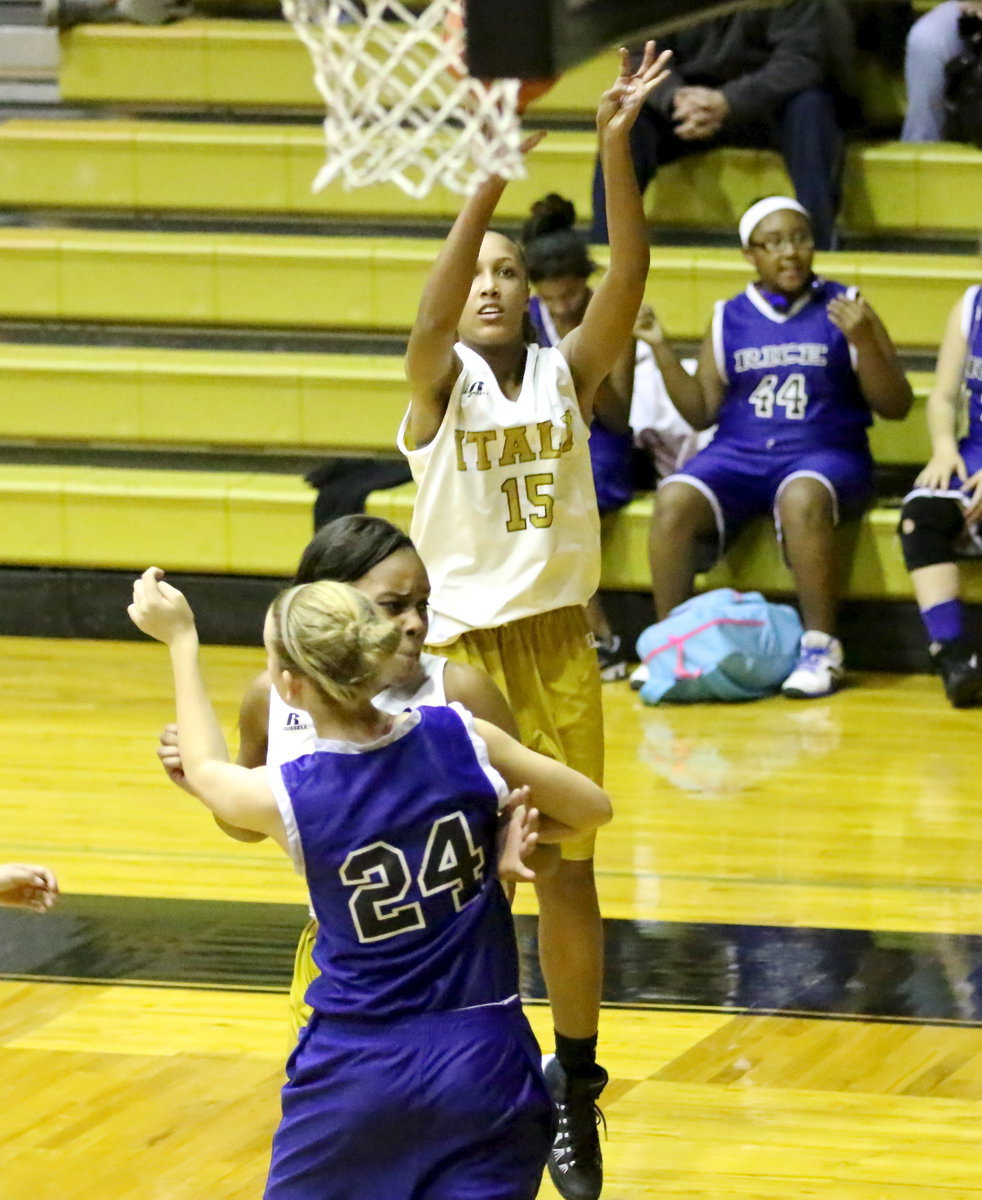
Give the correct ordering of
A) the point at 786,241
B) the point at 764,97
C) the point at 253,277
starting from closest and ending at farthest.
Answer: the point at 786,241 → the point at 764,97 → the point at 253,277

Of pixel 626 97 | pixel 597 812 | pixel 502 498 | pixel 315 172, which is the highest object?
pixel 626 97

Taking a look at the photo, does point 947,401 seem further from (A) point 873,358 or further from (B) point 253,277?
(B) point 253,277

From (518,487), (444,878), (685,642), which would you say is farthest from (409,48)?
(685,642)

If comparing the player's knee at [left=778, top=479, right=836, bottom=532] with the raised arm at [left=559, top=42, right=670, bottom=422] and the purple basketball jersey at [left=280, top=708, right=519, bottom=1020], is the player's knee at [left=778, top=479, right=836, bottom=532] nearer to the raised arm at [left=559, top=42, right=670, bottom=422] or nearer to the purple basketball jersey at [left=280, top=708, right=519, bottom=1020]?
the raised arm at [left=559, top=42, right=670, bottom=422]

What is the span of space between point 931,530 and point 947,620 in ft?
1.04

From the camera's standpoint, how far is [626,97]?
128 inches

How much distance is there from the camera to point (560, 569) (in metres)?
3.41

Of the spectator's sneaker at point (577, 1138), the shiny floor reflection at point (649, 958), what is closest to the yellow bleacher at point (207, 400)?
the shiny floor reflection at point (649, 958)

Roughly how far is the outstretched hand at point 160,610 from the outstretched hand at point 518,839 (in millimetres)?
497

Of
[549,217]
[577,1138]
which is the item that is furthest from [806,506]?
[577,1138]

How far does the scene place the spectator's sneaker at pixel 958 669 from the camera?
6.64 meters

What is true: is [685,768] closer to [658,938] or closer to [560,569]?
[658,938]

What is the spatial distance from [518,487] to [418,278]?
16.1 ft

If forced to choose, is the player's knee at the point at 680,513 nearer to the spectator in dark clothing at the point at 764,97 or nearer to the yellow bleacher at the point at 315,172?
the spectator in dark clothing at the point at 764,97
